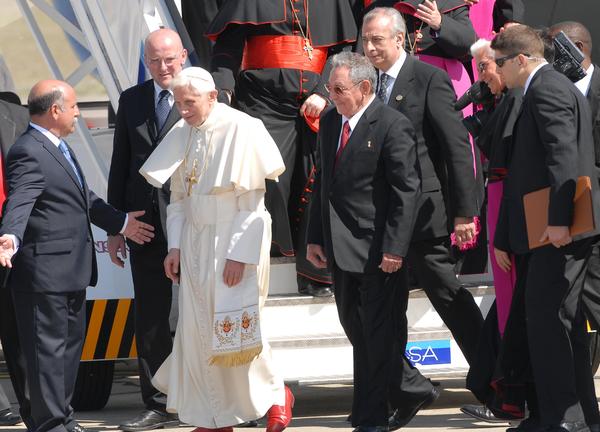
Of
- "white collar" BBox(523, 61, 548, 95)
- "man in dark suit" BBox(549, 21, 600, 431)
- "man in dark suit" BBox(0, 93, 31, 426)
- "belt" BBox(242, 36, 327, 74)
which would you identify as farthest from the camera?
"belt" BBox(242, 36, 327, 74)

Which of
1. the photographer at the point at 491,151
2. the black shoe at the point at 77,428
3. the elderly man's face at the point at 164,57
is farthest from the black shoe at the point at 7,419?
the photographer at the point at 491,151

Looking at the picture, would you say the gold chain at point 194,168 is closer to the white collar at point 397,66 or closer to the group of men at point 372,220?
the group of men at point 372,220

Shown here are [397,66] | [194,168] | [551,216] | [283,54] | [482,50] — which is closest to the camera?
[551,216]

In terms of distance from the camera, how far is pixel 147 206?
7.30 metres

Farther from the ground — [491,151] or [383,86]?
[383,86]

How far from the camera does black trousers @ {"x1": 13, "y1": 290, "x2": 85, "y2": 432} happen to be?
668cm

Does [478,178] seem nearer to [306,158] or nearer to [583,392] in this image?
[306,158]

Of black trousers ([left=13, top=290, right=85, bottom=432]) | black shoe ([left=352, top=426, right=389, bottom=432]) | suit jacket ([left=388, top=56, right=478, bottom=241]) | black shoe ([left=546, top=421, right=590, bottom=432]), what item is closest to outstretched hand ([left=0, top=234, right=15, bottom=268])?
black trousers ([left=13, top=290, right=85, bottom=432])

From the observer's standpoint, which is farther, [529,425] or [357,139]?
[357,139]

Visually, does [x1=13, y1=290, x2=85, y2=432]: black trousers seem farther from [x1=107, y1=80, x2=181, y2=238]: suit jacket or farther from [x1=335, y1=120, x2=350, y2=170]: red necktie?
[x1=335, y1=120, x2=350, y2=170]: red necktie

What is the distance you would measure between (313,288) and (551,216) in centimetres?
184

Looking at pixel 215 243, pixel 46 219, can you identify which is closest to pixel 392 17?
pixel 215 243

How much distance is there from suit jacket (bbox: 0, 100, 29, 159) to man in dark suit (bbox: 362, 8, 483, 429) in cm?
174

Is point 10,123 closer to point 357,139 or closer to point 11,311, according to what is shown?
point 11,311
